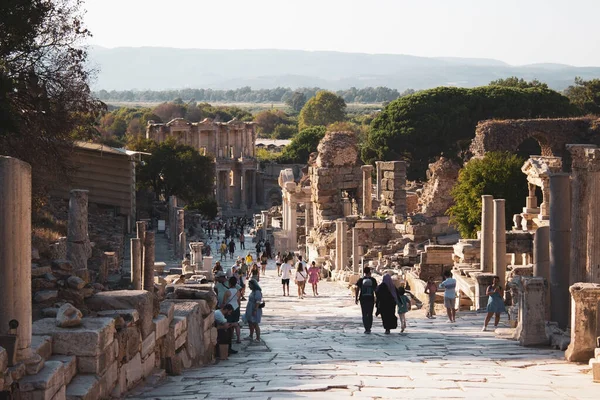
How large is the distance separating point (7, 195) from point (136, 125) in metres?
138

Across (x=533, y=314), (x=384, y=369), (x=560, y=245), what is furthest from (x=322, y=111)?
(x=384, y=369)

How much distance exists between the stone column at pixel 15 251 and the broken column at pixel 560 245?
8.87m

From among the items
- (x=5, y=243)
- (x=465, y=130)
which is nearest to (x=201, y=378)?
(x=5, y=243)

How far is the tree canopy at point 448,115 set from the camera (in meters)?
68.6

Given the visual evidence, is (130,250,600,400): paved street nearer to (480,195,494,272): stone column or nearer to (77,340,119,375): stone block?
(77,340,119,375): stone block

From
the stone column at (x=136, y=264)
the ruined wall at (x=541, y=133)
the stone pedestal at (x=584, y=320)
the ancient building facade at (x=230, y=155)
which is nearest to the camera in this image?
the stone pedestal at (x=584, y=320)

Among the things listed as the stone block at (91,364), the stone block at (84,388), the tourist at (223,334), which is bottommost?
the tourist at (223,334)

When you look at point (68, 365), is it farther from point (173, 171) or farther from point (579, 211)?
point (173, 171)

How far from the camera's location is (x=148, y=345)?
11398 millimetres

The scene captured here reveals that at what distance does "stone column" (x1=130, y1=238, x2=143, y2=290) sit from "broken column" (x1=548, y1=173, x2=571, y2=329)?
6.81 meters

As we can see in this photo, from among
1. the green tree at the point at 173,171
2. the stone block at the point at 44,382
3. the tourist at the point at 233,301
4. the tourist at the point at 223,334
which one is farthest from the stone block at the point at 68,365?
the green tree at the point at 173,171

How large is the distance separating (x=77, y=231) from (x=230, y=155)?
3026 inches

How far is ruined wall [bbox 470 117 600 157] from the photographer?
49406 millimetres

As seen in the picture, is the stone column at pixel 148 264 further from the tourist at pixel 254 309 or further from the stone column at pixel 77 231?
the stone column at pixel 77 231
